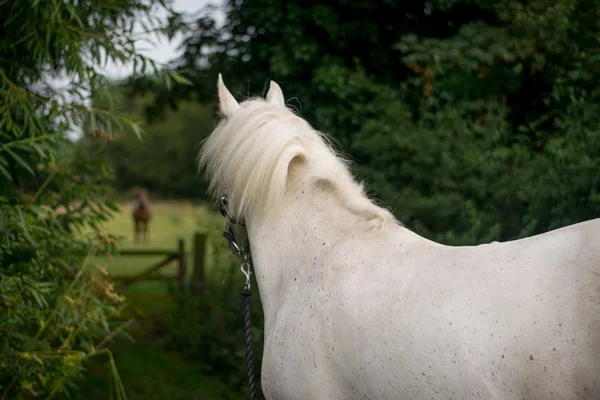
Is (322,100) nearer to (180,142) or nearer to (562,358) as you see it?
(562,358)

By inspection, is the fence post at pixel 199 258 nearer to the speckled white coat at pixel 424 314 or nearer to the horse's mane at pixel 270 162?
the horse's mane at pixel 270 162

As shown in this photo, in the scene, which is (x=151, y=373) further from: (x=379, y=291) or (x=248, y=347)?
(x=379, y=291)

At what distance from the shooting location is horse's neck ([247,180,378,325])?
2889 millimetres

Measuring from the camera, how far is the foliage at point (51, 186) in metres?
3.84

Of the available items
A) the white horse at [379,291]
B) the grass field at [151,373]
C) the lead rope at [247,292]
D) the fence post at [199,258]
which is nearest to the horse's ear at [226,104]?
the white horse at [379,291]

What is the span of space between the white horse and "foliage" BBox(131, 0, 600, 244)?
2066 mm

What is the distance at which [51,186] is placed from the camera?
4812 millimetres

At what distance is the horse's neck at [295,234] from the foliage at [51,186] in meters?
1.58

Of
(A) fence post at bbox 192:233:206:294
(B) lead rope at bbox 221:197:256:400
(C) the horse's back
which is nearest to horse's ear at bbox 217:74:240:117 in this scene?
(B) lead rope at bbox 221:197:256:400

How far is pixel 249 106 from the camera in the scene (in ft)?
10.3

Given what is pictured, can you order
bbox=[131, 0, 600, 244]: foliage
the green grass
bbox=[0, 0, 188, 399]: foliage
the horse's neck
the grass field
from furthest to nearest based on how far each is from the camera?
1. the green grass
2. the grass field
3. bbox=[131, 0, 600, 244]: foliage
4. bbox=[0, 0, 188, 399]: foliage
5. the horse's neck

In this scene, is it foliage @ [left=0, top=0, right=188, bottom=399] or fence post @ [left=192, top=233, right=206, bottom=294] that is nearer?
foliage @ [left=0, top=0, right=188, bottom=399]

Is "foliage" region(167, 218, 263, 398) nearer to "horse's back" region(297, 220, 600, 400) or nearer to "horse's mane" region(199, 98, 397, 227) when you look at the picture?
"horse's mane" region(199, 98, 397, 227)

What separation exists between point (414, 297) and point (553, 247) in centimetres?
56
